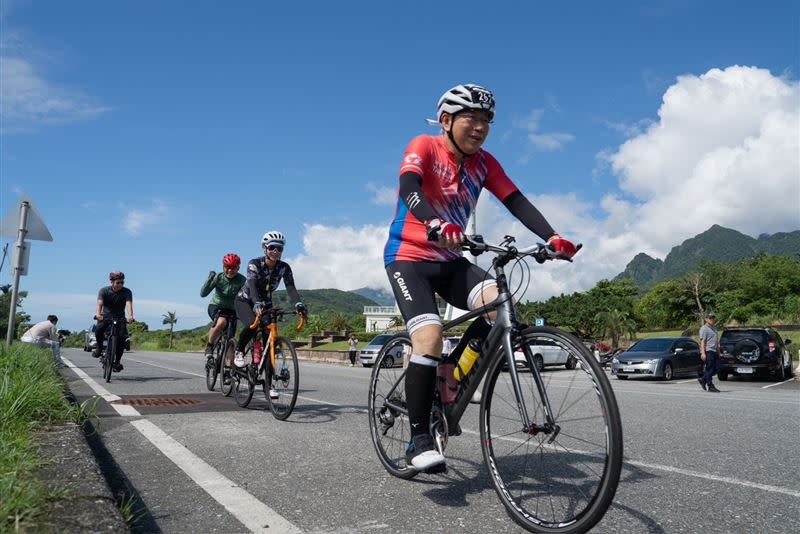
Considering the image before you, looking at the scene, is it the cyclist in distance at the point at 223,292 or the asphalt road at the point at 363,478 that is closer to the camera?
the asphalt road at the point at 363,478

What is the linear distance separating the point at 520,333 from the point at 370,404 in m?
1.65

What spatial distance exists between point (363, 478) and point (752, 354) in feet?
57.7

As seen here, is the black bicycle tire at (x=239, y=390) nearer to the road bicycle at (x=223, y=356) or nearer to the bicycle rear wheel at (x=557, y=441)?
the road bicycle at (x=223, y=356)

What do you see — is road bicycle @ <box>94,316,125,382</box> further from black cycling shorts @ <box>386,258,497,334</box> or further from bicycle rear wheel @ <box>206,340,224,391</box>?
black cycling shorts @ <box>386,258,497,334</box>

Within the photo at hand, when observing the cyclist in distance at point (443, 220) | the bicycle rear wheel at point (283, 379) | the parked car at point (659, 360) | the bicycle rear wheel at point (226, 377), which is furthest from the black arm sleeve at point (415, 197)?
the parked car at point (659, 360)

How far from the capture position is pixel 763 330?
18359mm

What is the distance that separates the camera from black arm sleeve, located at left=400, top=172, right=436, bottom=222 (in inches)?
121

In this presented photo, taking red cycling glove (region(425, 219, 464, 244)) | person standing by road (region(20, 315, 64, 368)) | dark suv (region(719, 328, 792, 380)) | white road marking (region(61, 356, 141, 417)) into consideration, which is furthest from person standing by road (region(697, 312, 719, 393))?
person standing by road (region(20, 315, 64, 368))

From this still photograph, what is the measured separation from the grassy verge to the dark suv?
17934mm

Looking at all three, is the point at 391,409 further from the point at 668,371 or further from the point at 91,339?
the point at 91,339

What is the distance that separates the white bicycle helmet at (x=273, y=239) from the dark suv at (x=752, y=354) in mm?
15983

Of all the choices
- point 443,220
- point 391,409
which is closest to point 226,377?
point 391,409

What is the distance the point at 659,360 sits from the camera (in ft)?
59.0

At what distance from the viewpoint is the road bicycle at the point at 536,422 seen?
94.0 inches
